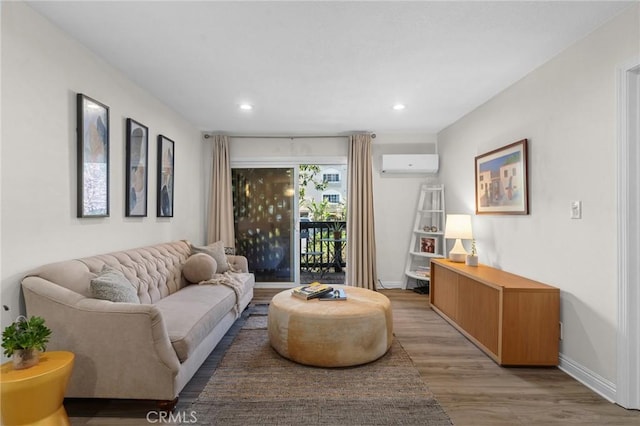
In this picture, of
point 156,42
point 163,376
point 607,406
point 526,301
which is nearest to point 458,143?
point 526,301

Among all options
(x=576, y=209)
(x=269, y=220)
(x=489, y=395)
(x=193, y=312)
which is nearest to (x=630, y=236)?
(x=576, y=209)

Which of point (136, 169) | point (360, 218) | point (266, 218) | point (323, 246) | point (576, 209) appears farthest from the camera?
point (323, 246)

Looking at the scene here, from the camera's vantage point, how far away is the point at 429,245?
4562 millimetres

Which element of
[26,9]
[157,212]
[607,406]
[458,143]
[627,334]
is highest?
[26,9]

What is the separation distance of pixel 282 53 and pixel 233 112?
1.58m

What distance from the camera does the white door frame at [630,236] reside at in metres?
1.85

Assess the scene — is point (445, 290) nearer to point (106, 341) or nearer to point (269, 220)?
point (269, 220)

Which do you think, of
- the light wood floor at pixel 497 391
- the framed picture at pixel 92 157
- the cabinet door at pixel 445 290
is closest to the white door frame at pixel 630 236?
the light wood floor at pixel 497 391

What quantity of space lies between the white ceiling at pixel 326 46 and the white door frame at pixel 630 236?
0.57 m

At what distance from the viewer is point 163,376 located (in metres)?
1.75

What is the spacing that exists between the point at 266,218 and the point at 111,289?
3.05 m

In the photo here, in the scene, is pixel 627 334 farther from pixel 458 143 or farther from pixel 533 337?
pixel 458 143

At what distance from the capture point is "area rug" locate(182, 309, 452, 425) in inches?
70.4

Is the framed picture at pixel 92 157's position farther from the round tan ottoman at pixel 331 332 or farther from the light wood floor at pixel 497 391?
the light wood floor at pixel 497 391
